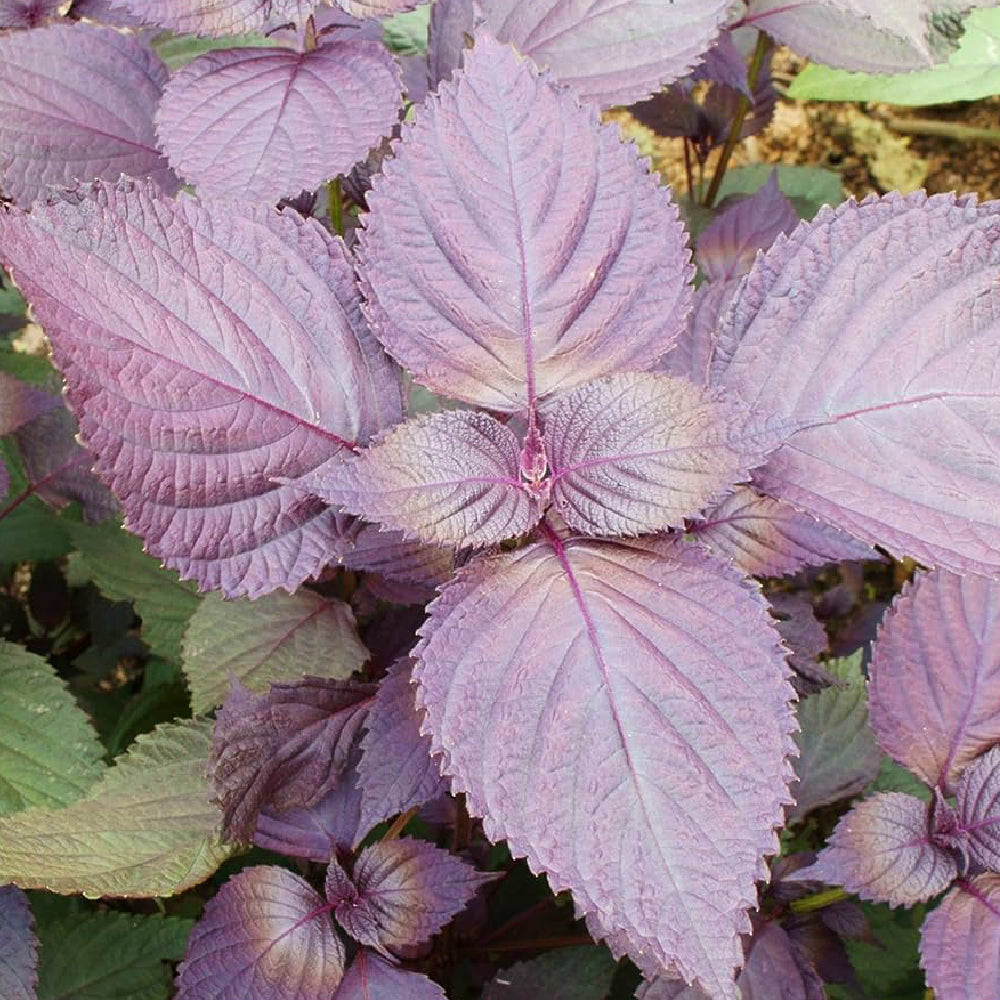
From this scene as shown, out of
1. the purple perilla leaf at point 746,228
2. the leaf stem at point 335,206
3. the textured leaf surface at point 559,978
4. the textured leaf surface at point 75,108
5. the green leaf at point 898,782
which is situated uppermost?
the textured leaf surface at point 75,108

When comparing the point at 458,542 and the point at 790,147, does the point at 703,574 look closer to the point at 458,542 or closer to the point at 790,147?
the point at 458,542

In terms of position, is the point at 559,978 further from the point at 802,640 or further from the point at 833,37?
the point at 833,37

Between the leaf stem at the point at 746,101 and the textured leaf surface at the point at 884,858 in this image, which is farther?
the leaf stem at the point at 746,101

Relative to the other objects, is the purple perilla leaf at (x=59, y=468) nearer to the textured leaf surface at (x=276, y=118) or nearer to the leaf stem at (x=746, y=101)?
the textured leaf surface at (x=276, y=118)

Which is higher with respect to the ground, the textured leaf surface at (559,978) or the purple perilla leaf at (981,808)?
the purple perilla leaf at (981,808)

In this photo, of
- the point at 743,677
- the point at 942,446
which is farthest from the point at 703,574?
the point at 942,446

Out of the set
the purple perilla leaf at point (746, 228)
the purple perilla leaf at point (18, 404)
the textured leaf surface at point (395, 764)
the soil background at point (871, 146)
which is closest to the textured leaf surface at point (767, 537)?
the textured leaf surface at point (395, 764)
